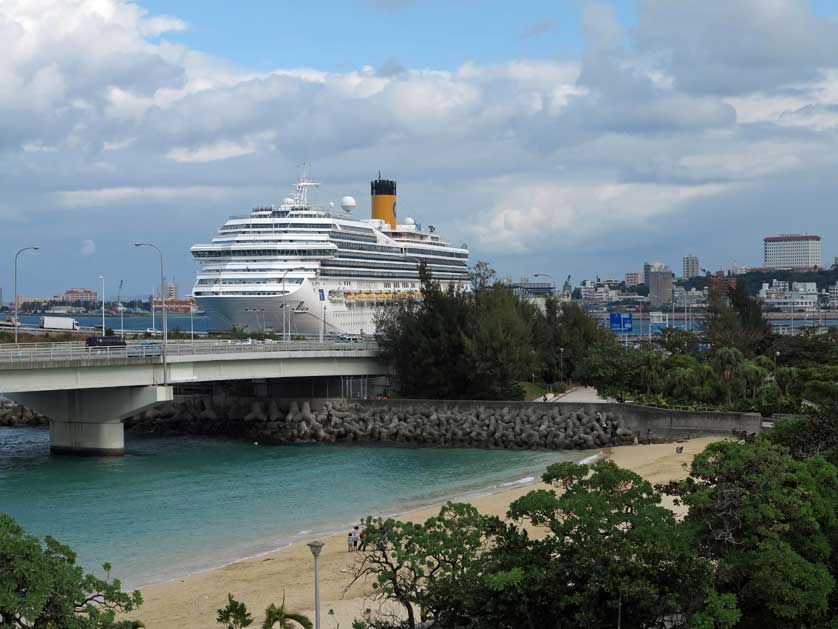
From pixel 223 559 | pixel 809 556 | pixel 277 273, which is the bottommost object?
pixel 223 559

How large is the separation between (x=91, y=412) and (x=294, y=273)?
3293 cm

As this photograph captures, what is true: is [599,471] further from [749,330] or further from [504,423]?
[749,330]

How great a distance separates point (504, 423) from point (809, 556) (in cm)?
3469

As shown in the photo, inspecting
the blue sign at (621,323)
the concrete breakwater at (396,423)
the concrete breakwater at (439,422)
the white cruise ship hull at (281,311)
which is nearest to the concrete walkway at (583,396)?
the concrete breakwater at (439,422)

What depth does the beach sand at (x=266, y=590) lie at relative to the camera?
2186cm

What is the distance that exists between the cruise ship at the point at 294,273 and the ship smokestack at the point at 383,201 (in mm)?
15971

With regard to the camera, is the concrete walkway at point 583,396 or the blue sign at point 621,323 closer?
the concrete walkway at point 583,396

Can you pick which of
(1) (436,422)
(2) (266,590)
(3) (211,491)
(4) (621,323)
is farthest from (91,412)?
(4) (621,323)

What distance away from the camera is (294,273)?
7919 centimetres

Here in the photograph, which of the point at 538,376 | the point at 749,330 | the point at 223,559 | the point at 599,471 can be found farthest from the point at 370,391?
the point at 599,471

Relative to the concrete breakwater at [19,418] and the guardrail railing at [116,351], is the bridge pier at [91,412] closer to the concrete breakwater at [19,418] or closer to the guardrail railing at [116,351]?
the guardrail railing at [116,351]

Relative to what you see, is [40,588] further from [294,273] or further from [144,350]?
[294,273]

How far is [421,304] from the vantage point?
61156mm

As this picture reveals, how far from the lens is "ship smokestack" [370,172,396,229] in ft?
351
